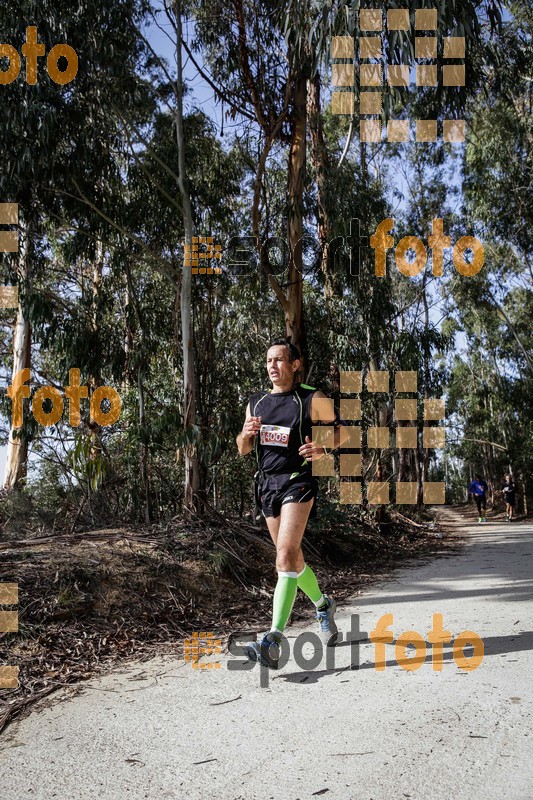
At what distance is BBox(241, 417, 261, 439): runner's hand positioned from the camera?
406 centimetres

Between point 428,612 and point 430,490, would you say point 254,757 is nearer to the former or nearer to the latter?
point 428,612

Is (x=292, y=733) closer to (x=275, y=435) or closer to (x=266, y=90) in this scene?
(x=275, y=435)

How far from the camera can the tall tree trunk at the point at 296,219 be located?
9414 mm

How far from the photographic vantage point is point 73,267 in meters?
17.2

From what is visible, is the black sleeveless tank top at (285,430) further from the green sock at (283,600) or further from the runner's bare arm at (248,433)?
the green sock at (283,600)

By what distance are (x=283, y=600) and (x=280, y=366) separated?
1.34 metres

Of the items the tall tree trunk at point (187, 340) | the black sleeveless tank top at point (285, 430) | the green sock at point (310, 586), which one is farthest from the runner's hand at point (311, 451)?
the tall tree trunk at point (187, 340)

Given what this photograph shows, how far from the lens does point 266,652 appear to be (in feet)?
12.1

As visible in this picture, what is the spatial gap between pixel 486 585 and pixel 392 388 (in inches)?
337

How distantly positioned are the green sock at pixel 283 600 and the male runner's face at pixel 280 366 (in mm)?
1121

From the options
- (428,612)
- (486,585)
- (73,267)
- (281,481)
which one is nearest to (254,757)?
(281,481)

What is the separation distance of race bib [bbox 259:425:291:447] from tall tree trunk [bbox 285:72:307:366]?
17.3ft

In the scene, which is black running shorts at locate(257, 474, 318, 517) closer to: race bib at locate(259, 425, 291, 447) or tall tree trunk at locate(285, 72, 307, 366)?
race bib at locate(259, 425, 291, 447)

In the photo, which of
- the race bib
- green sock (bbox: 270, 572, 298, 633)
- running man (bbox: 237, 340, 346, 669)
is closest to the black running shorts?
running man (bbox: 237, 340, 346, 669)
